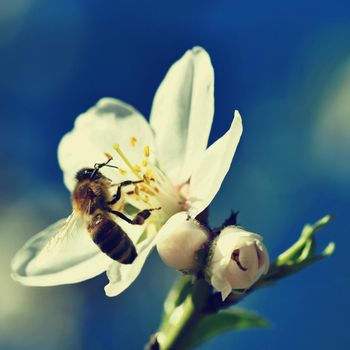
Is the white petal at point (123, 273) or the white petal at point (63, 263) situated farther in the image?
the white petal at point (63, 263)

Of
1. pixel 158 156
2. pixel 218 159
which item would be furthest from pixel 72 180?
pixel 218 159

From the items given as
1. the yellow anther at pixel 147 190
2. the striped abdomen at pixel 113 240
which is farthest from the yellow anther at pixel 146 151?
the striped abdomen at pixel 113 240

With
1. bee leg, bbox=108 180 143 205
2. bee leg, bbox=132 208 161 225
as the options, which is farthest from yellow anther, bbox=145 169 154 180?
bee leg, bbox=132 208 161 225

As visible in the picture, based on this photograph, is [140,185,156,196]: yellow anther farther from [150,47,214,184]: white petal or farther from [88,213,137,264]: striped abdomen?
[88,213,137,264]: striped abdomen

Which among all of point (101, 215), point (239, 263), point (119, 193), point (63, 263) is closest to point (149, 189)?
point (119, 193)

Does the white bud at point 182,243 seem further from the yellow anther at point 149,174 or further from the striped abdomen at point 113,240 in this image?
the yellow anther at point 149,174

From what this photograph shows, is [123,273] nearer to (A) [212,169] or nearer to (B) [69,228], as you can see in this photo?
(B) [69,228]

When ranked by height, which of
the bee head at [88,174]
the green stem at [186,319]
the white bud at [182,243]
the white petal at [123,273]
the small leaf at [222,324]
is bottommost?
the small leaf at [222,324]
